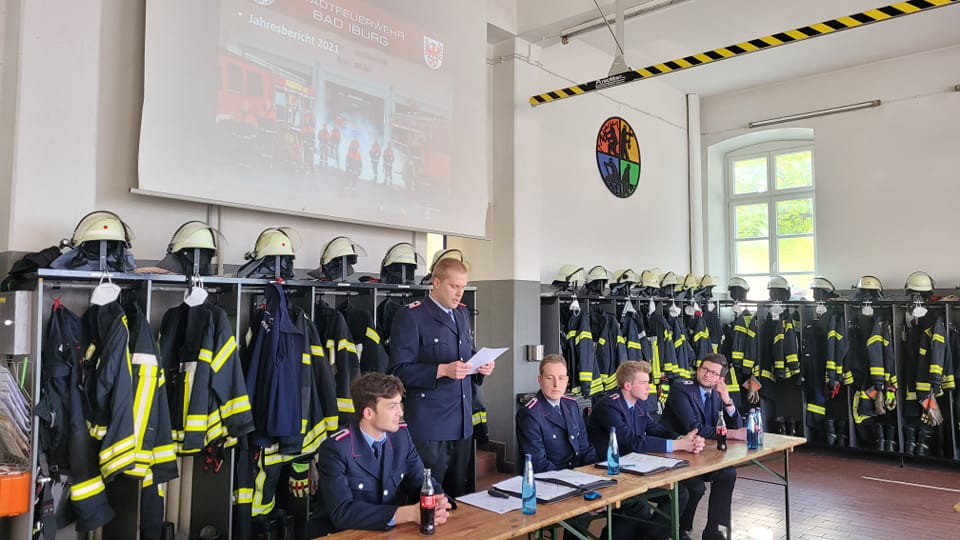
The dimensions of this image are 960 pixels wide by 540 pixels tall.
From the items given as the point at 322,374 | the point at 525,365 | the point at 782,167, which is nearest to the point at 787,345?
the point at 782,167

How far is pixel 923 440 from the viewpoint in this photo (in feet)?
24.0

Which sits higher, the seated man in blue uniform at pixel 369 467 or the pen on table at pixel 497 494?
the seated man in blue uniform at pixel 369 467

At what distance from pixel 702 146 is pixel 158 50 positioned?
7742 millimetres

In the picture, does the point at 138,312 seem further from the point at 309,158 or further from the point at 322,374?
the point at 309,158

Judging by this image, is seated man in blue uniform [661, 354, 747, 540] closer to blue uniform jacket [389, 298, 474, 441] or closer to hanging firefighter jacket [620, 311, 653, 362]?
blue uniform jacket [389, 298, 474, 441]

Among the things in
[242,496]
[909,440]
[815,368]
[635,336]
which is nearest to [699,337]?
[635,336]

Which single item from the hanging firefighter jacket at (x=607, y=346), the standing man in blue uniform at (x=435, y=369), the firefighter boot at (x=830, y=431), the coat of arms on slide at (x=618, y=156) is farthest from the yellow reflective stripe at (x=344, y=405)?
the firefighter boot at (x=830, y=431)

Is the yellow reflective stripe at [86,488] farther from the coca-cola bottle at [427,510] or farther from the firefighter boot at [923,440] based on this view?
the firefighter boot at [923,440]

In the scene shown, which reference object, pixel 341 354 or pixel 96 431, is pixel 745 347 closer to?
pixel 341 354

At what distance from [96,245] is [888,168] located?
329 inches

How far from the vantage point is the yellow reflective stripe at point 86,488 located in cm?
337

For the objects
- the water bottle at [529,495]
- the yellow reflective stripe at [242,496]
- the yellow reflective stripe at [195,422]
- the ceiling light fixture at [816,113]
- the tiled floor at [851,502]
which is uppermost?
the ceiling light fixture at [816,113]

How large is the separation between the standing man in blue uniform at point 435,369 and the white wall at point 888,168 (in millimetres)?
6564

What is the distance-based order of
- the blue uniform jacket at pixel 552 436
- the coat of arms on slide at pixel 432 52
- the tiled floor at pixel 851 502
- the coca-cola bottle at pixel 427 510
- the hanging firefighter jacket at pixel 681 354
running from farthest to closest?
the hanging firefighter jacket at pixel 681 354, the coat of arms on slide at pixel 432 52, the tiled floor at pixel 851 502, the blue uniform jacket at pixel 552 436, the coca-cola bottle at pixel 427 510
